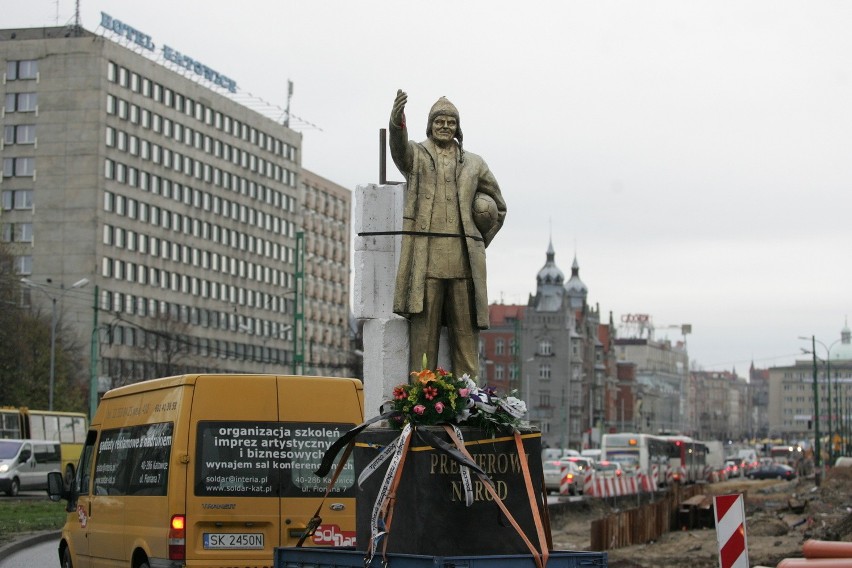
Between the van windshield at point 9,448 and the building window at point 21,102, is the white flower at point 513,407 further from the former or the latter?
the building window at point 21,102

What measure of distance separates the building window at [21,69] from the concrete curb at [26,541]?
82149mm

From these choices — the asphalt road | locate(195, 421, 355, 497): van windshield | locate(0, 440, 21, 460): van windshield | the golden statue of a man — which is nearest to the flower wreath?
the golden statue of a man

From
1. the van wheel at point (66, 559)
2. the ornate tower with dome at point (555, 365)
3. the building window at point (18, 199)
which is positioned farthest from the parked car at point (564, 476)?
the ornate tower with dome at point (555, 365)

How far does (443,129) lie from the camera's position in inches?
462

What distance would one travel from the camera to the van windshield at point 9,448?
4356 cm

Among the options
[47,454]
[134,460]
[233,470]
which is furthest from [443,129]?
[47,454]

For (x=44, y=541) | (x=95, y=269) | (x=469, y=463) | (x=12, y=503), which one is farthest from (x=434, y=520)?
(x=95, y=269)

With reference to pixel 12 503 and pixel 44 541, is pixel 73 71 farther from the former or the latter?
pixel 44 541

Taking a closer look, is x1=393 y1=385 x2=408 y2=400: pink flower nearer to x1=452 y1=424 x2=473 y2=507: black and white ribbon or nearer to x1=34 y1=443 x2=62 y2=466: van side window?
x1=452 y1=424 x2=473 y2=507: black and white ribbon

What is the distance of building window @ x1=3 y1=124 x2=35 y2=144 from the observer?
10406 cm

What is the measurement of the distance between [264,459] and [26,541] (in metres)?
12.3

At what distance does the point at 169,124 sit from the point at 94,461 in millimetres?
95578

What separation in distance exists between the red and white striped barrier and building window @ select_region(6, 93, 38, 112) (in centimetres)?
9767

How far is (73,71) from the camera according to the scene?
101750 mm
